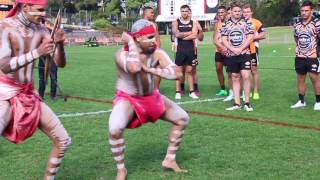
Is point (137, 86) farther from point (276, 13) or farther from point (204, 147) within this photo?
point (276, 13)

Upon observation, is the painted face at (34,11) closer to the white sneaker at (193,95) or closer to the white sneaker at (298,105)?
the white sneaker at (298,105)

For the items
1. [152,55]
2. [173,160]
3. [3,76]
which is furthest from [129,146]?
[3,76]

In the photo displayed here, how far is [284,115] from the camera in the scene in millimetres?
10625

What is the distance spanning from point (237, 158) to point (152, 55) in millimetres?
1847

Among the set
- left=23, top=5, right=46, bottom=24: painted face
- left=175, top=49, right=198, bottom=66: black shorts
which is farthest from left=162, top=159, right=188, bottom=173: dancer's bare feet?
left=175, top=49, right=198, bottom=66: black shorts

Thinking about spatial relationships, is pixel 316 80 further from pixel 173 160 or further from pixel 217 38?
pixel 173 160

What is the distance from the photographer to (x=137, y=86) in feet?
21.0

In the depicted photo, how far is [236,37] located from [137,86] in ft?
16.9

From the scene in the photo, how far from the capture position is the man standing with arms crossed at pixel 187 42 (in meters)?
13.3

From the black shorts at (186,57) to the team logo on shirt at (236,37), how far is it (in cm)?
225

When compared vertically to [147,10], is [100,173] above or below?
below

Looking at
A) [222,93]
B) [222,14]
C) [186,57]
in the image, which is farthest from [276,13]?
[186,57]

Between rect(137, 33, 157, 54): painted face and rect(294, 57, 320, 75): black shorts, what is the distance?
18.6 ft

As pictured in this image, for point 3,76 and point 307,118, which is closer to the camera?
point 3,76
